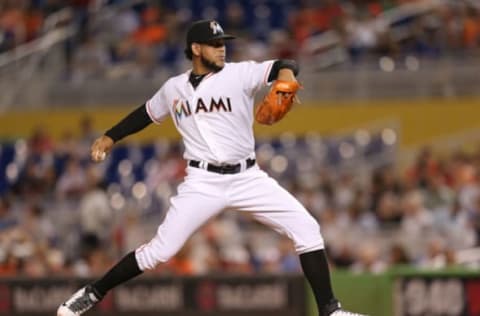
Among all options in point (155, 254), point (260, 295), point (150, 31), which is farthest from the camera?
point (150, 31)

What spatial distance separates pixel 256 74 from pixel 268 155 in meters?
8.37

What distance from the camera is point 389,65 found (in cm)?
1853

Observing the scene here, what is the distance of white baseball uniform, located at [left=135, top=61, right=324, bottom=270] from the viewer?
27.4ft

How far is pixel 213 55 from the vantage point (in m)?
8.40

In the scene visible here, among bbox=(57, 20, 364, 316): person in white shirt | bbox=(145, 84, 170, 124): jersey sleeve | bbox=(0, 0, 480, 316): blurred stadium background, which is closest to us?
bbox=(57, 20, 364, 316): person in white shirt

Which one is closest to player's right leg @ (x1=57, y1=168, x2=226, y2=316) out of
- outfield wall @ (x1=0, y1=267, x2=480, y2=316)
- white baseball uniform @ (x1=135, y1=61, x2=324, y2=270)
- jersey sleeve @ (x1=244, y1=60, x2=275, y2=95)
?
white baseball uniform @ (x1=135, y1=61, x2=324, y2=270)

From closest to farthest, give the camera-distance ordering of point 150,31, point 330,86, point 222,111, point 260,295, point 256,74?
point 256,74, point 222,111, point 260,295, point 330,86, point 150,31

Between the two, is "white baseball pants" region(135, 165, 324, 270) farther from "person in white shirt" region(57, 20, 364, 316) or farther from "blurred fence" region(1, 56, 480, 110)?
"blurred fence" region(1, 56, 480, 110)

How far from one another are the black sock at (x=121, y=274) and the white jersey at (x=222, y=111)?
73cm

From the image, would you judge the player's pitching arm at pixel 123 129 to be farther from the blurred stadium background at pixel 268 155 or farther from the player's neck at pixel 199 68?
the blurred stadium background at pixel 268 155

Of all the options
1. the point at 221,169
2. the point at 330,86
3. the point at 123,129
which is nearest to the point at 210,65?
the point at 221,169

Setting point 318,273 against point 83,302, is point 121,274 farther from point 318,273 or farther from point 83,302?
Result: point 318,273

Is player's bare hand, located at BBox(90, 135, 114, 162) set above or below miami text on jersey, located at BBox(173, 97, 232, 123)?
below

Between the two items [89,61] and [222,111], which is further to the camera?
[89,61]
